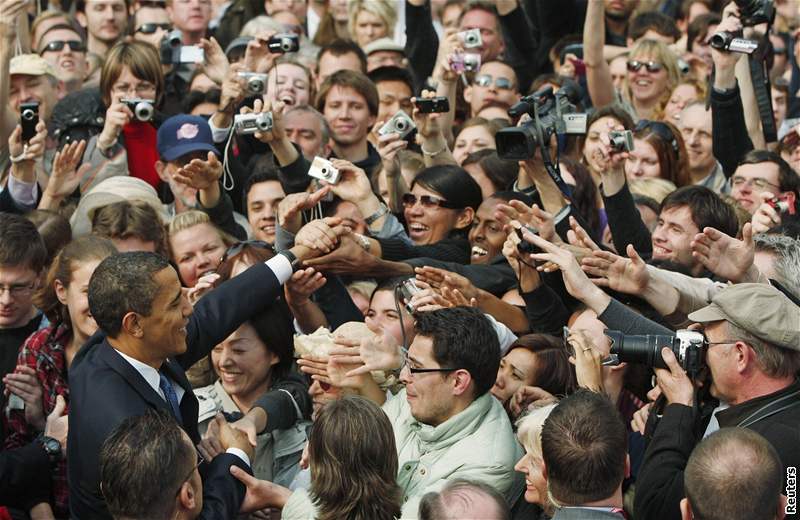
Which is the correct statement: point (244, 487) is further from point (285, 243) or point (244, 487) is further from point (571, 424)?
point (285, 243)

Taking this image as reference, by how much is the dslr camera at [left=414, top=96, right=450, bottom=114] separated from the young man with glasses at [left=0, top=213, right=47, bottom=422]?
2.22 m

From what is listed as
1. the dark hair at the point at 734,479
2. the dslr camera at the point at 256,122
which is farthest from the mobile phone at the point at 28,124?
the dark hair at the point at 734,479

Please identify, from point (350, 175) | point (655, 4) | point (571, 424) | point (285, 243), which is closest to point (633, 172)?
point (350, 175)

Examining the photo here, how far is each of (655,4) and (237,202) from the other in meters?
5.40

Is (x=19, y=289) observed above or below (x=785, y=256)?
below

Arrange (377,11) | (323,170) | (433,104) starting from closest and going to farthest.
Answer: (323,170) → (433,104) → (377,11)

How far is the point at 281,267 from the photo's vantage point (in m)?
5.24

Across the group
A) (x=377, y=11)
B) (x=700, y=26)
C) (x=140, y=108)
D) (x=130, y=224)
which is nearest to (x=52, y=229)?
(x=130, y=224)

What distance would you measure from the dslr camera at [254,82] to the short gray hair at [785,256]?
3147 mm

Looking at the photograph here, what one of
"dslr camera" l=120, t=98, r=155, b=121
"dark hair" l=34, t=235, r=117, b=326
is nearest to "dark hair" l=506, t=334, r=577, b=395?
"dark hair" l=34, t=235, r=117, b=326

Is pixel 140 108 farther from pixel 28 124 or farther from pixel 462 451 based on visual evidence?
pixel 462 451

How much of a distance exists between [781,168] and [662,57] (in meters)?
2.13

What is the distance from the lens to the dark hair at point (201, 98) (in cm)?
831

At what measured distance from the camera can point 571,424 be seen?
3961 millimetres
